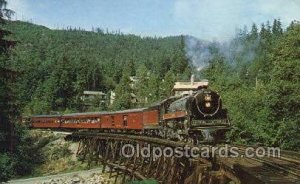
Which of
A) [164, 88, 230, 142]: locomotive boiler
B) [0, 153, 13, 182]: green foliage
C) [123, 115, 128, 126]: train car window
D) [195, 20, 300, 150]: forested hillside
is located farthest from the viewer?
[123, 115, 128, 126]: train car window

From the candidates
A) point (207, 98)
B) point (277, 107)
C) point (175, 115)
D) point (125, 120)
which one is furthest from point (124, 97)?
point (207, 98)

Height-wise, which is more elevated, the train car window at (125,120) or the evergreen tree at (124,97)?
the evergreen tree at (124,97)

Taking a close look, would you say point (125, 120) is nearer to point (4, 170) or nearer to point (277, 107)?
point (277, 107)

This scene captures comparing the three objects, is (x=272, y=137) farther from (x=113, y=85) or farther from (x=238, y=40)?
(x=238, y=40)

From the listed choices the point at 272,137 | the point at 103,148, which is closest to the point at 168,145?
the point at 272,137

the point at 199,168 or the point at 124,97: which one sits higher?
the point at 124,97

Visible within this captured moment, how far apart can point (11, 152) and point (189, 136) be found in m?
15.2

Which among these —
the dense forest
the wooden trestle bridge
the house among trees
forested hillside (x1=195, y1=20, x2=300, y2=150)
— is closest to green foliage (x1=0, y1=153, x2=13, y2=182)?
the dense forest

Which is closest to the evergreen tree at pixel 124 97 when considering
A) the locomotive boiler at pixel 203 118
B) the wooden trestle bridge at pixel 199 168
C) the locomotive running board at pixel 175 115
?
the wooden trestle bridge at pixel 199 168

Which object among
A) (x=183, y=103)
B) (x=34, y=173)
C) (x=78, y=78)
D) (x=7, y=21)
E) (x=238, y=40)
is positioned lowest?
(x=34, y=173)

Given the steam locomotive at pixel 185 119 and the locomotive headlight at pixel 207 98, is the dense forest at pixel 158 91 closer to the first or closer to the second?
the steam locomotive at pixel 185 119

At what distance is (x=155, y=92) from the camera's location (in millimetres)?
93250

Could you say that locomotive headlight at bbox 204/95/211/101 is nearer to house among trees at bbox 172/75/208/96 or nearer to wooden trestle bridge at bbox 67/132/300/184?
house among trees at bbox 172/75/208/96

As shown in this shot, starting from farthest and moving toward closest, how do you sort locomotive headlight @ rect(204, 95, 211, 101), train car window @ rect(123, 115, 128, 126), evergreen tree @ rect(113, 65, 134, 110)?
1. evergreen tree @ rect(113, 65, 134, 110)
2. train car window @ rect(123, 115, 128, 126)
3. locomotive headlight @ rect(204, 95, 211, 101)
